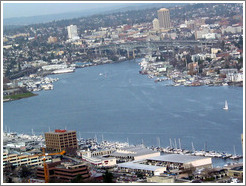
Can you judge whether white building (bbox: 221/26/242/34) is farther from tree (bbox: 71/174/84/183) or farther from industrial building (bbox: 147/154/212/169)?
tree (bbox: 71/174/84/183)

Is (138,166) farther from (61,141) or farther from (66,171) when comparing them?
(61,141)

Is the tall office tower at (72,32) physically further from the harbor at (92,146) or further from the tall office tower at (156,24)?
the harbor at (92,146)

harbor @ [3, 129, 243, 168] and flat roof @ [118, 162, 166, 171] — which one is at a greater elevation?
flat roof @ [118, 162, 166, 171]

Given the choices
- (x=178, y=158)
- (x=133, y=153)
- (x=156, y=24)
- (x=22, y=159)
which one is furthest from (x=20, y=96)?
(x=156, y=24)

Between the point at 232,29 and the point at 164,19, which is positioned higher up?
the point at 232,29

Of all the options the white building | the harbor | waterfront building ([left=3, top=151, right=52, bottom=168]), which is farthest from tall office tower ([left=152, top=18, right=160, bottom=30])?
waterfront building ([left=3, top=151, right=52, bottom=168])

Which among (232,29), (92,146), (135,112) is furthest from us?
(232,29)
